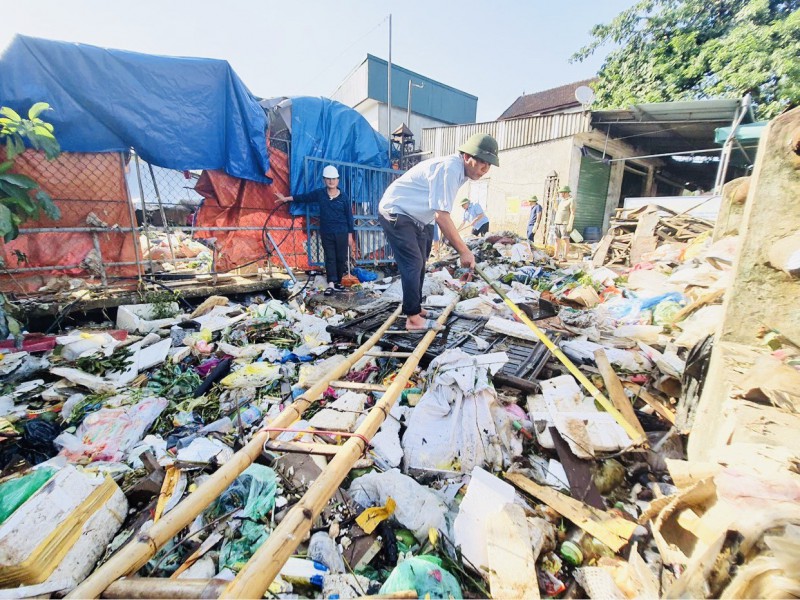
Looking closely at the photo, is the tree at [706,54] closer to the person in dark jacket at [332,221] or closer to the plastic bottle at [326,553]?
the person in dark jacket at [332,221]

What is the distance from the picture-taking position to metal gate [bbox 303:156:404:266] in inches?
246

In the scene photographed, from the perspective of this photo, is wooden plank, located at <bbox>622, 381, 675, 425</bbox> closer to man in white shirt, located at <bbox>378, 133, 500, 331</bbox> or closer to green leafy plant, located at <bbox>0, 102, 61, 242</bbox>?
man in white shirt, located at <bbox>378, 133, 500, 331</bbox>

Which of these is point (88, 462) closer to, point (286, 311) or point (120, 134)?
point (286, 311)

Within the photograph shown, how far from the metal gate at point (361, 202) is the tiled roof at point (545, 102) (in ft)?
50.3

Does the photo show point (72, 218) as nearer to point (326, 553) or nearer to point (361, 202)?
point (361, 202)

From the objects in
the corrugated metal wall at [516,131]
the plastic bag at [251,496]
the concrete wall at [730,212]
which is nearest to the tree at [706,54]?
the corrugated metal wall at [516,131]

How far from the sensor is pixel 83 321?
14.0 ft

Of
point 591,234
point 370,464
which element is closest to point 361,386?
point 370,464

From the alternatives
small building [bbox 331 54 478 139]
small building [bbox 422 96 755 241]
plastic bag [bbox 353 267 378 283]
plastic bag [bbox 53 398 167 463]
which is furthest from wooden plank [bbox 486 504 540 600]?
small building [bbox 331 54 478 139]

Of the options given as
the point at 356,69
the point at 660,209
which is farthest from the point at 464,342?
the point at 356,69

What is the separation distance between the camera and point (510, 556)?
4.46ft

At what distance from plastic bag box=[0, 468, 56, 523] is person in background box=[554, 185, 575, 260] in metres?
10.5

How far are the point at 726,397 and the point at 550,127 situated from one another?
11543mm

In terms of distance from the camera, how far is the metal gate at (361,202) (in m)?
6.25
